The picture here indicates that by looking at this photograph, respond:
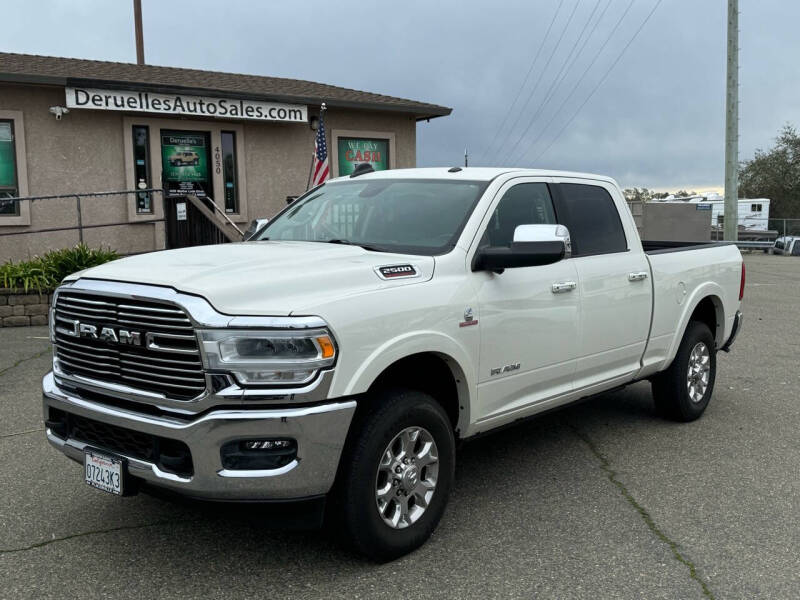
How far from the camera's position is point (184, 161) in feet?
52.6

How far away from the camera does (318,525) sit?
3.46 metres

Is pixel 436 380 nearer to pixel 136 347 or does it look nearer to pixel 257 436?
pixel 257 436

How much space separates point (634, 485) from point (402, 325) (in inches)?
82.5

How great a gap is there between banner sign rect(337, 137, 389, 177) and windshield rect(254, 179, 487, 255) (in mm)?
12721

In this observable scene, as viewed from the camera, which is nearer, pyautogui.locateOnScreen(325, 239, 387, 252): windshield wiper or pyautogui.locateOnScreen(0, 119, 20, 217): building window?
pyautogui.locateOnScreen(325, 239, 387, 252): windshield wiper

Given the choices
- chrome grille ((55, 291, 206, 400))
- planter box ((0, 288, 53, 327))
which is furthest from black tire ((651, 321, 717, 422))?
planter box ((0, 288, 53, 327))

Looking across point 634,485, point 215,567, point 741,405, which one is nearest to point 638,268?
point 634,485

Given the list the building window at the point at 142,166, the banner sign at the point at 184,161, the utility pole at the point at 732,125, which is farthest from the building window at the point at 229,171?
the utility pole at the point at 732,125

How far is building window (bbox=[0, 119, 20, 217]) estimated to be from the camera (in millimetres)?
14211

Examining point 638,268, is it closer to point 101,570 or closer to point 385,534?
point 385,534

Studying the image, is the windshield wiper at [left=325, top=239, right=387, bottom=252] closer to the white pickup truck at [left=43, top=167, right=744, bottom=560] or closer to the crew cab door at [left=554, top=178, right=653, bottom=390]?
the white pickup truck at [left=43, top=167, right=744, bottom=560]

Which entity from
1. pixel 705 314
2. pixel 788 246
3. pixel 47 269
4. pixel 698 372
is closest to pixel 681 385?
pixel 698 372

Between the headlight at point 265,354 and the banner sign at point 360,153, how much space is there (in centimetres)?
1480

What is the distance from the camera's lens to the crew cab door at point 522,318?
4.28 metres
